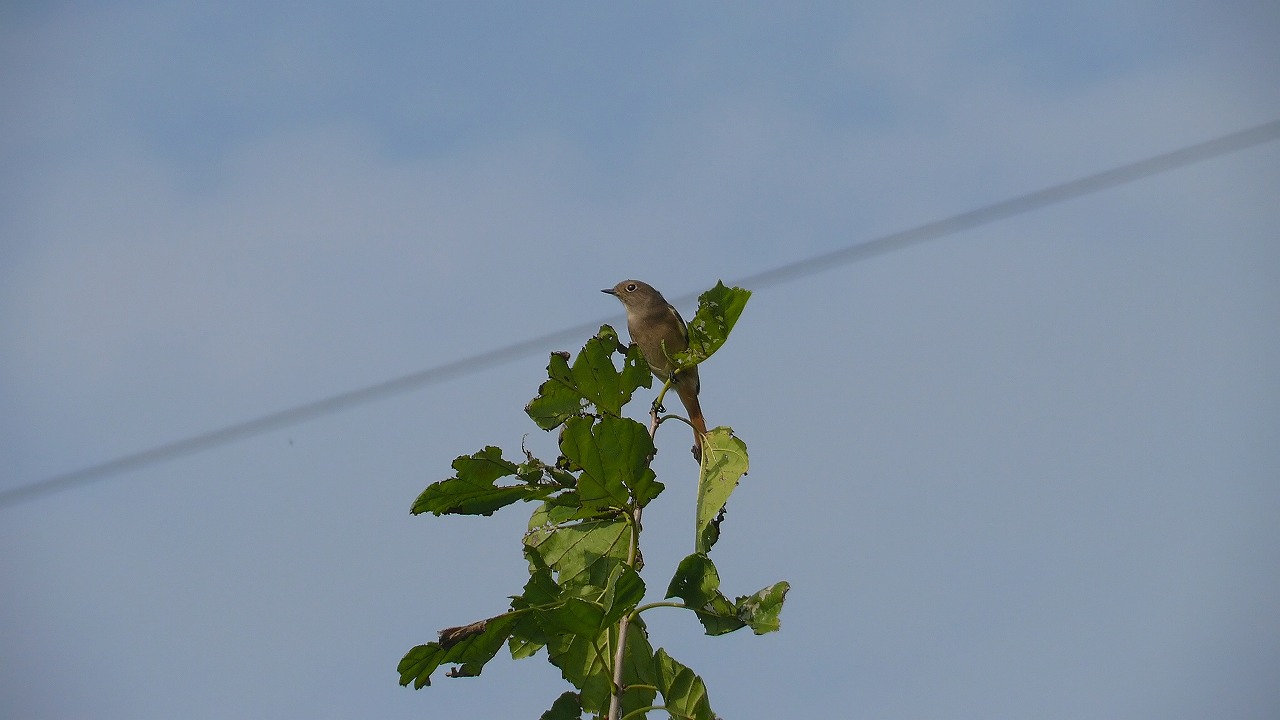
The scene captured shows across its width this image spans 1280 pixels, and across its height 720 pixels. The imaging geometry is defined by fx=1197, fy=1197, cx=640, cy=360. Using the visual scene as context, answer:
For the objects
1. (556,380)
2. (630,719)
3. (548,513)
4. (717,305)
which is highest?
(717,305)

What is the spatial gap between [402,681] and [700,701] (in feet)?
2.11

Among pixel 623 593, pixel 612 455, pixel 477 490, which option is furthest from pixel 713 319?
pixel 623 593

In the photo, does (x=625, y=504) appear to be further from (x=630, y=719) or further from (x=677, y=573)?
(x=630, y=719)

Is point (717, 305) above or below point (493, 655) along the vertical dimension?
above

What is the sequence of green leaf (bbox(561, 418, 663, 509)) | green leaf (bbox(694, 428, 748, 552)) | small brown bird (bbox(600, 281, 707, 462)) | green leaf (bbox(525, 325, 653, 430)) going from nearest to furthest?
green leaf (bbox(561, 418, 663, 509)) → green leaf (bbox(694, 428, 748, 552)) → green leaf (bbox(525, 325, 653, 430)) → small brown bird (bbox(600, 281, 707, 462))

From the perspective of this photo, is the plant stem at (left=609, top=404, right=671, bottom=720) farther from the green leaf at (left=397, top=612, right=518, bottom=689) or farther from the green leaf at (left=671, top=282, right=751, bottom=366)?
the green leaf at (left=671, top=282, right=751, bottom=366)

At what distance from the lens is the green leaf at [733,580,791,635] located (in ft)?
8.05

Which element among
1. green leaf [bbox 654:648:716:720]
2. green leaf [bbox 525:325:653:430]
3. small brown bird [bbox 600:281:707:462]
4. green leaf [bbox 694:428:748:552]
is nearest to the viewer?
green leaf [bbox 654:648:716:720]

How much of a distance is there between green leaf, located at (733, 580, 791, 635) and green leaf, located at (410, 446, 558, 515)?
1.75 feet

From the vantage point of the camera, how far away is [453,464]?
8.85 feet

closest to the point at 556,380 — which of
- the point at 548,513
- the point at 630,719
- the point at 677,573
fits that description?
the point at 548,513

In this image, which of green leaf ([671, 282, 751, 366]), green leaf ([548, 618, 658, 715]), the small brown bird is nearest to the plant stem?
green leaf ([548, 618, 658, 715])

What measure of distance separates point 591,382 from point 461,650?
0.73m

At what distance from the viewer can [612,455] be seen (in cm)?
255
